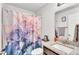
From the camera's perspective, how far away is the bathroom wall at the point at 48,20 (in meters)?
1.80

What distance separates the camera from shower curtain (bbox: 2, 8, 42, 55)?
179 cm

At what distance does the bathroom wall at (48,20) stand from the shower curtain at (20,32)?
0.17ft

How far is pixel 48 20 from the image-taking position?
5.92ft

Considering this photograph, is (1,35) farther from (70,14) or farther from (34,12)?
(70,14)

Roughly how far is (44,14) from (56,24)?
6.4 inches

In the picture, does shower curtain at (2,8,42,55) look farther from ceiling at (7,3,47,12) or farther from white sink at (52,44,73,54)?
white sink at (52,44,73,54)

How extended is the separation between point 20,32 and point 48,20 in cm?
32

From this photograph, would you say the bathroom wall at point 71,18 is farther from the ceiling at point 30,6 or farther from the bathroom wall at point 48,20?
the ceiling at point 30,6

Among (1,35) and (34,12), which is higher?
(34,12)

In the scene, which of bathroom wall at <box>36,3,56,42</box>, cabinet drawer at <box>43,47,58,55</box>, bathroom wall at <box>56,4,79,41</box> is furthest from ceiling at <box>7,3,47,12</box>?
cabinet drawer at <box>43,47,58,55</box>

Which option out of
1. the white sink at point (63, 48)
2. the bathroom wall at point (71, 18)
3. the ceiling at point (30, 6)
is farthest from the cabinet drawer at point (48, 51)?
the ceiling at point (30, 6)
